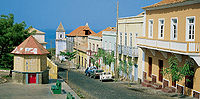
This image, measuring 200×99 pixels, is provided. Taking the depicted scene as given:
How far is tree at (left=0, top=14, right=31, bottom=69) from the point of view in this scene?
3253 cm

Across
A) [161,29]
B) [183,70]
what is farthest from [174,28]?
[183,70]

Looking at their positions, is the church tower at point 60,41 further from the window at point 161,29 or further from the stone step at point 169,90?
the stone step at point 169,90

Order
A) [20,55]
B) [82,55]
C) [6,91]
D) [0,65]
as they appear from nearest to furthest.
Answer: [6,91] < [20,55] < [0,65] < [82,55]

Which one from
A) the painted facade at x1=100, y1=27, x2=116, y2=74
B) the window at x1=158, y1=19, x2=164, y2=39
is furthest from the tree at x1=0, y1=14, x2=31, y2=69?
the window at x1=158, y1=19, x2=164, y2=39

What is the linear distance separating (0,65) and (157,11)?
1776 cm

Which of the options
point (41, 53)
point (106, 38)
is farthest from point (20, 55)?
point (106, 38)

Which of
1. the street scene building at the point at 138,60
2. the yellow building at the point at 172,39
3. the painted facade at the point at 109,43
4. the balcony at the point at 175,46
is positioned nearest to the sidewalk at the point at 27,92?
the street scene building at the point at 138,60

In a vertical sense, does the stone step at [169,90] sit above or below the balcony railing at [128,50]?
below

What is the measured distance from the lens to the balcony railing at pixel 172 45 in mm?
20672

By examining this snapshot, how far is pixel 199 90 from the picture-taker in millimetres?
21219

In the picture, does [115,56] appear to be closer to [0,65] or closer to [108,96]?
[0,65]

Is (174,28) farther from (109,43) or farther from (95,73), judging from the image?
(109,43)

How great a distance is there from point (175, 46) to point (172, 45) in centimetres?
50

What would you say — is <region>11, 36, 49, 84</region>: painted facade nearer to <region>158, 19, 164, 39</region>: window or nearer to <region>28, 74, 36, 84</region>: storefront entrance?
<region>28, 74, 36, 84</region>: storefront entrance
